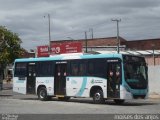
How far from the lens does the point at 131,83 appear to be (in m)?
25.7

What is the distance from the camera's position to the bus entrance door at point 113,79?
25.6 m

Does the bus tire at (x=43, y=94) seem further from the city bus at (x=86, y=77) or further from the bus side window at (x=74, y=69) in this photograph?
the bus side window at (x=74, y=69)

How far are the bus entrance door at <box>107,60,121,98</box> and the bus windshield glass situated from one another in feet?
1.46

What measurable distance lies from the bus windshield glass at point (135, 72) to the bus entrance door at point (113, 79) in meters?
0.45

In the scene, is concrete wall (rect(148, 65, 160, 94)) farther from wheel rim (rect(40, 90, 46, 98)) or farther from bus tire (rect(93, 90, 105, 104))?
bus tire (rect(93, 90, 105, 104))

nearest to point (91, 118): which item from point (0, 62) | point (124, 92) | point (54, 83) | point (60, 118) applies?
point (60, 118)

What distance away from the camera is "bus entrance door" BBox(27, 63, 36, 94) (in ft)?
103

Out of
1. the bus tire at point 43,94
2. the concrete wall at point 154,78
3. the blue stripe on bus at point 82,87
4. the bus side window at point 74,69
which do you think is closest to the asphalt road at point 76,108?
the blue stripe on bus at point 82,87

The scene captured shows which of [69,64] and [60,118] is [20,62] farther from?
[60,118]

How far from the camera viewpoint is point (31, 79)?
3150 centimetres

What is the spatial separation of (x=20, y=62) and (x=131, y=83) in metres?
9.96

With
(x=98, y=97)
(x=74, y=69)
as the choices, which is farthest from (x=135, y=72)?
(x=74, y=69)

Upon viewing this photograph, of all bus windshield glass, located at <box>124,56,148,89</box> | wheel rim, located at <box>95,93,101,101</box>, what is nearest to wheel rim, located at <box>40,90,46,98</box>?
wheel rim, located at <box>95,93,101,101</box>

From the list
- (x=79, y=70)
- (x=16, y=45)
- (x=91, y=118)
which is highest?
(x=16, y=45)
